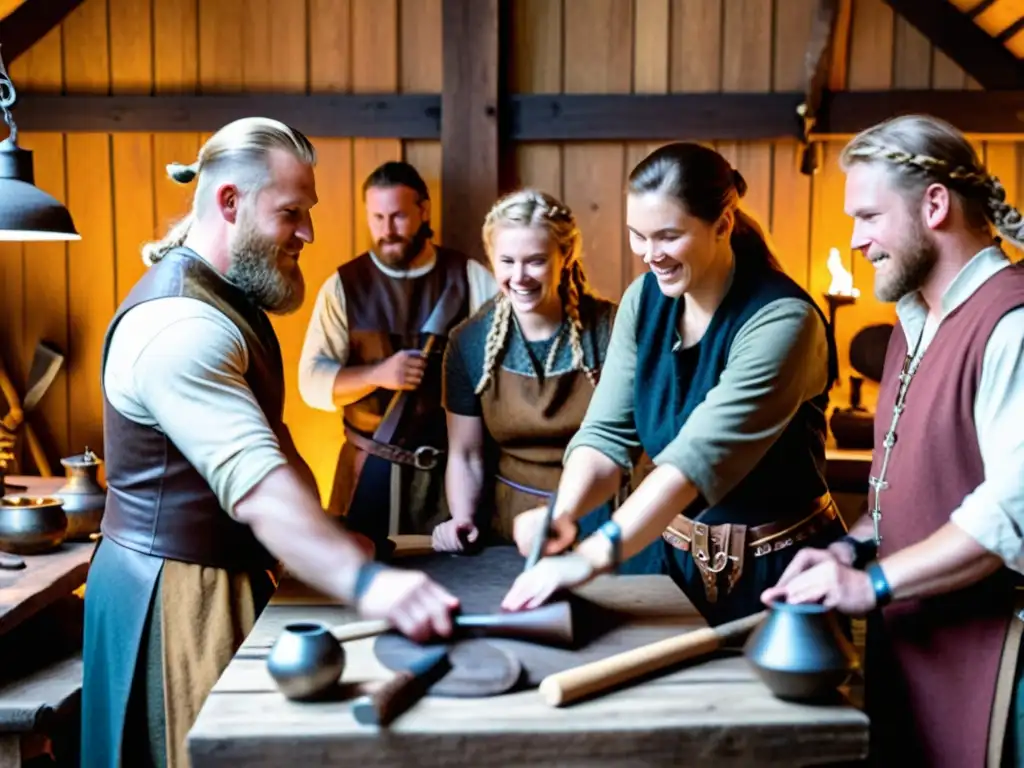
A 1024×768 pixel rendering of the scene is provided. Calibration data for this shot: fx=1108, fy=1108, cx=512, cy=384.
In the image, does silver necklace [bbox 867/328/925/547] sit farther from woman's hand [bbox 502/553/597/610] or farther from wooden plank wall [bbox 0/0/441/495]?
wooden plank wall [bbox 0/0/441/495]

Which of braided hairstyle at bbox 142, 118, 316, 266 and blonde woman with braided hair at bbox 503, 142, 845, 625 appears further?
braided hairstyle at bbox 142, 118, 316, 266

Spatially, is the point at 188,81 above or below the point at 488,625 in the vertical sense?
above

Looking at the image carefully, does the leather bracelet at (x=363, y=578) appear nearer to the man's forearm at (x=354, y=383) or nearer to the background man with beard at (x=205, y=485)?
the background man with beard at (x=205, y=485)

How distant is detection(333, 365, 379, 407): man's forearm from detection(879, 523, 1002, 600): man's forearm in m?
2.35

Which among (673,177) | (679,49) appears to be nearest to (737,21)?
(679,49)

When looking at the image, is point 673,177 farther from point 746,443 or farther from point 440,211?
point 440,211

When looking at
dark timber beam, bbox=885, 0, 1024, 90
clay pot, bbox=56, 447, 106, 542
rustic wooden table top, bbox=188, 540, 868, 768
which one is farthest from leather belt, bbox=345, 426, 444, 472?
dark timber beam, bbox=885, 0, 1024, 90

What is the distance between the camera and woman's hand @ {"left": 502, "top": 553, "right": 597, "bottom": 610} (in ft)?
6.12

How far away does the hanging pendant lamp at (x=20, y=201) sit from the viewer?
289cm

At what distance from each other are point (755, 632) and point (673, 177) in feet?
2.84

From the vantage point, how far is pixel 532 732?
148 cm

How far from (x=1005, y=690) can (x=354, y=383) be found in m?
2.53

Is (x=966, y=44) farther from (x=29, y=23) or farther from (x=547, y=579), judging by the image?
(x=29, y=23)

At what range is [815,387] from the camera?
2189 millimetres
